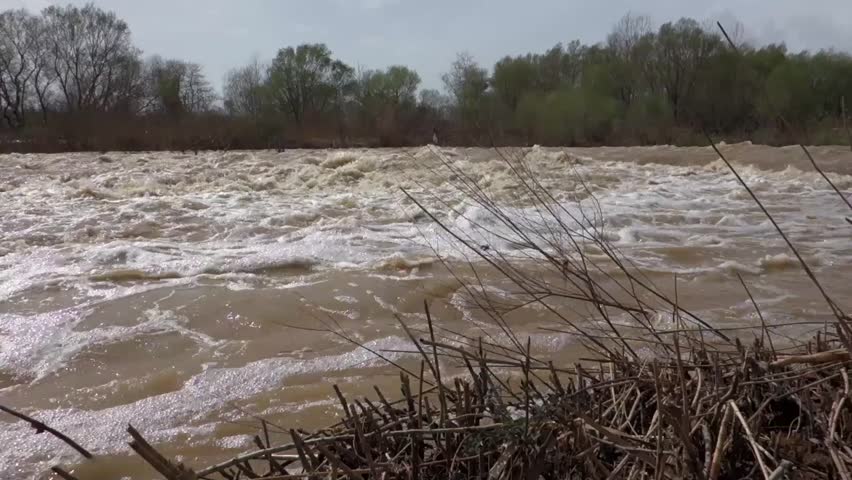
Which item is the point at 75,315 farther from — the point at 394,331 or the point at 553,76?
the point at 553,76

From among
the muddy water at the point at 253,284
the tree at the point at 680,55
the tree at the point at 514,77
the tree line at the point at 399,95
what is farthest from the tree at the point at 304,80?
the muddy water at the point at 253,284

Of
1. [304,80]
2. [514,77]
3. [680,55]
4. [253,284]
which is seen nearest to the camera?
[253,284]

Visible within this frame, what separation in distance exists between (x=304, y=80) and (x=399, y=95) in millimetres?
6706

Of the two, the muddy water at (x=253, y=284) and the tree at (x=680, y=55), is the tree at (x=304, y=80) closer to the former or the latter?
the tree at (x=680, y=55)

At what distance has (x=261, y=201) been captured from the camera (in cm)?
966

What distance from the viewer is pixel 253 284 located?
5211 mm

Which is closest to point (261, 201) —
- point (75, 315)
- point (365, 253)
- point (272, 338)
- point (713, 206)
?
point (365, 253)

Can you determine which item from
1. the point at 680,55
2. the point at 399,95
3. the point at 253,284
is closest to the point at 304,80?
the point at 399,95

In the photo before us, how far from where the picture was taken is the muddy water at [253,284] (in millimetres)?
3061

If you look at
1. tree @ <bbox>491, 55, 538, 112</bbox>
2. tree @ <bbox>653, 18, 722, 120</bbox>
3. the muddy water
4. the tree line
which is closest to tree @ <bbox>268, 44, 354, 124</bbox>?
the tree line

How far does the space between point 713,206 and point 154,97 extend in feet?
117

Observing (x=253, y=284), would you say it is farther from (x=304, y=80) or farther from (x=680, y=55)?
(x=304, y=80)

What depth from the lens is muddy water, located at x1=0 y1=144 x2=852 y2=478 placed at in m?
3.06

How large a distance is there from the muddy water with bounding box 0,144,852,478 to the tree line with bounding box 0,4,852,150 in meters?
2.14
